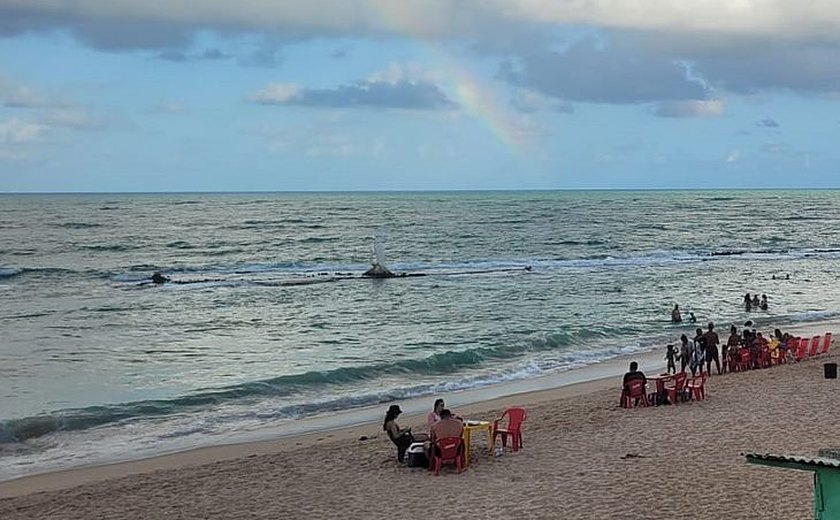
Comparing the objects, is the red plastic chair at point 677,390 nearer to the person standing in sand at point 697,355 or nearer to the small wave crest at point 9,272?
the person standing in sand at point 697,355

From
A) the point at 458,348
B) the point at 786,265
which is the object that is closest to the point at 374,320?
the point at 458,348

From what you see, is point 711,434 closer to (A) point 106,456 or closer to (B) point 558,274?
(A) point 106,456

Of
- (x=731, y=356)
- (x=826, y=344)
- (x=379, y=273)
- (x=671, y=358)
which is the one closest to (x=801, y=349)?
(x=826, y=344)

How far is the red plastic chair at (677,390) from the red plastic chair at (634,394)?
46cm

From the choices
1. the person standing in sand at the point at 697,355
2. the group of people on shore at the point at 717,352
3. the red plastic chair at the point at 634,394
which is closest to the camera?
the red plastic chair at the point at 634,394

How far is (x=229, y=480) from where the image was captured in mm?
13055

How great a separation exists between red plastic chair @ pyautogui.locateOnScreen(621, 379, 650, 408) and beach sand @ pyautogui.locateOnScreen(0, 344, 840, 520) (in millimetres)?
423

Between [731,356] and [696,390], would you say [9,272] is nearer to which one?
[731,356]

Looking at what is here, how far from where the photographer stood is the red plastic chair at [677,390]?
683 inches

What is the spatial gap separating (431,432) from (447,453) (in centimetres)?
39

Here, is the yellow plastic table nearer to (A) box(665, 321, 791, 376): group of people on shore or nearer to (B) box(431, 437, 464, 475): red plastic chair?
(B) box(431, 437, 464, 475): red plastic chair

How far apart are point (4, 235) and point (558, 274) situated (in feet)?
189

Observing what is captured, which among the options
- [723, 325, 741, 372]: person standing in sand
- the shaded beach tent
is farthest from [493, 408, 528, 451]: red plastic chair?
the shaded beach tent

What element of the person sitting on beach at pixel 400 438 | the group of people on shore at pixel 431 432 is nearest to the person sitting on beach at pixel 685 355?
the group of people on shore at pixel 431 432
